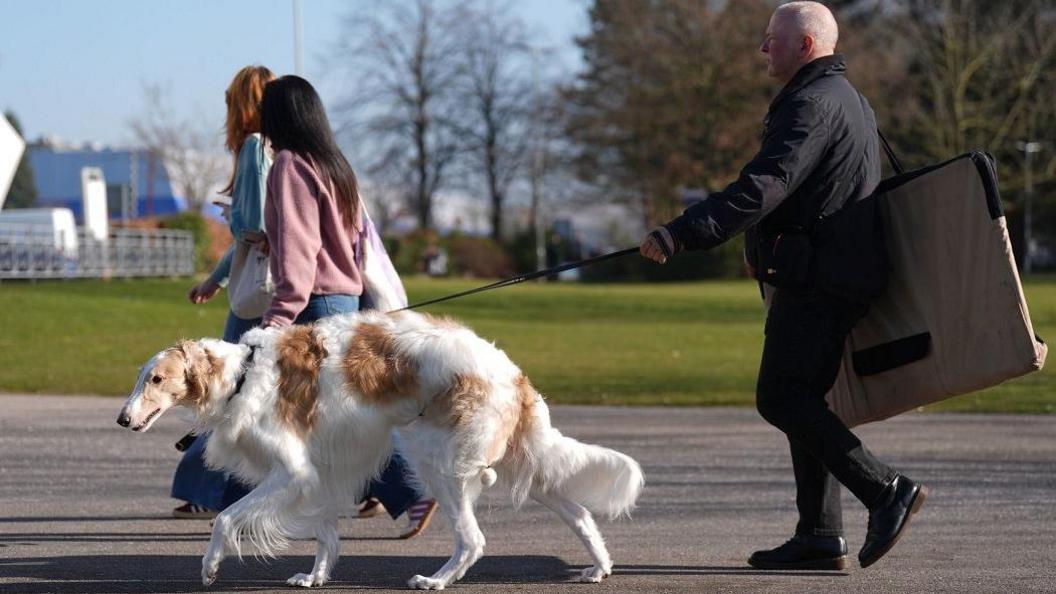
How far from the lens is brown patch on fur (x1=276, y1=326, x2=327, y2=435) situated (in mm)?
5523

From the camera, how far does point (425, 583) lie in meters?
5.60

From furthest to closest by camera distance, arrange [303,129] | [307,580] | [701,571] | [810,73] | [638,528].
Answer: [638,528], [303,129], [701,571], [307,580], [810,73]

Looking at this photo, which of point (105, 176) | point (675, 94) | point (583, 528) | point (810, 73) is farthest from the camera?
point (105, 176)

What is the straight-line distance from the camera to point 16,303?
2297 centimetres

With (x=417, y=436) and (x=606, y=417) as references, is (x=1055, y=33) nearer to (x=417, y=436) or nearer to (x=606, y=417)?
(x=606, y=417)

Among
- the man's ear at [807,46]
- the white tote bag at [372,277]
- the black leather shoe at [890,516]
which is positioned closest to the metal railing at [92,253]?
the white tote bag at [372,277]

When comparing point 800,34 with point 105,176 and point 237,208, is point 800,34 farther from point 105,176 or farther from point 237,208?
point 105,176

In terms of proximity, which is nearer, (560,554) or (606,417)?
(560,554)

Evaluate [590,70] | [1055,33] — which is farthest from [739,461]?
[590,70]

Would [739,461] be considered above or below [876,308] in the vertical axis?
below

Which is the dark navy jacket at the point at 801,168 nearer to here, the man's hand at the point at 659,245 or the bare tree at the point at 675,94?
the man's hand at the point at 659,245

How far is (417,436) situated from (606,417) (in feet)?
22.8

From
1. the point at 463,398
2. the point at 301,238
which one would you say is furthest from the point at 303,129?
the point at 463,398

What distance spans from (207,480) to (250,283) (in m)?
1.13
